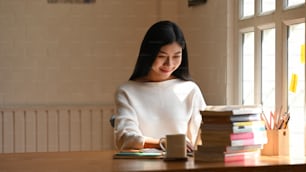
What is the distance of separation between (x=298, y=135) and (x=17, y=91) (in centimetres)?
105

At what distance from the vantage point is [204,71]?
2.54 m

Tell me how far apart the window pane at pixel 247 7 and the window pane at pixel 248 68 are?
6 centimetres

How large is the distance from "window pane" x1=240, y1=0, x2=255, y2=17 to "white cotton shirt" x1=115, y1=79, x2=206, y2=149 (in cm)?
36

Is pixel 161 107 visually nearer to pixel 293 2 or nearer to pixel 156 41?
pixel 156 41

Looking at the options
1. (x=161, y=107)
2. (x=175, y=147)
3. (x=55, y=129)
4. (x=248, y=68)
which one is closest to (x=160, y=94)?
(x=161, y=107)

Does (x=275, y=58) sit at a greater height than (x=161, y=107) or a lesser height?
greater

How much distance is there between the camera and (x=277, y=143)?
1.89 meters

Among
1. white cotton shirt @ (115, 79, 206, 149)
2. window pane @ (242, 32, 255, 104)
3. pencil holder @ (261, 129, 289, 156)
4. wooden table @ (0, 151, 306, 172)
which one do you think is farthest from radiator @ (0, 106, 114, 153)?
pencil holder @ (261, 129, 289, 156)

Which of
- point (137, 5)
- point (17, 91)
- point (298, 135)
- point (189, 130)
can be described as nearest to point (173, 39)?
point (189, 130)

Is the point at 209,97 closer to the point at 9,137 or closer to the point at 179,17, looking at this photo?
the point at 179,17

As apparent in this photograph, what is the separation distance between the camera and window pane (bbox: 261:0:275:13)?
219 centimetres

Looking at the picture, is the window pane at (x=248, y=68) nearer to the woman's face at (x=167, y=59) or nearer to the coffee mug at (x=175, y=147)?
the woman's face at (x=167, y=59)

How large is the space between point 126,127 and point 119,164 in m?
0.28

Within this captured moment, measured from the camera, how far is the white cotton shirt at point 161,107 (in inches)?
80.2
